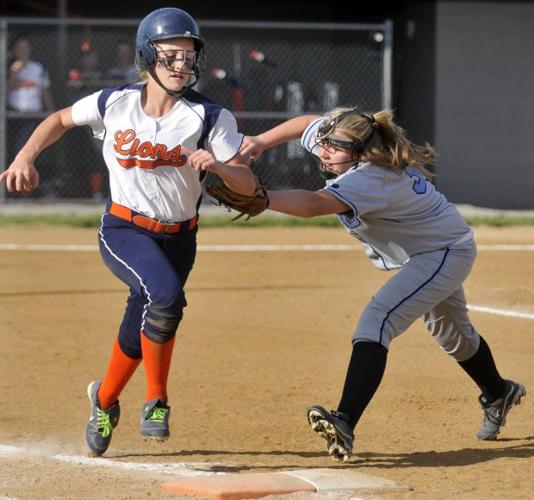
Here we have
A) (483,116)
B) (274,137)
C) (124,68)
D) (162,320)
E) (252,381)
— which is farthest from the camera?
(483,116)

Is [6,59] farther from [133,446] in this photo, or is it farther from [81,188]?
[133,446]

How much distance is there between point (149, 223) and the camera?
5.04 metres

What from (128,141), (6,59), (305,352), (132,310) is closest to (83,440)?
(132,310)

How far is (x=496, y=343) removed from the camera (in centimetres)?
759

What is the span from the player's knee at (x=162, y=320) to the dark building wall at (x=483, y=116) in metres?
12.5

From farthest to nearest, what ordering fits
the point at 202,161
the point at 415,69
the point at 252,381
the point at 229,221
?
the point at 415,69 < the point at 229,221 < the point at 252,381 < the point at 202,161

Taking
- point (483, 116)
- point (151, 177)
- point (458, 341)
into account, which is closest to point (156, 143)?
point (151, 177)

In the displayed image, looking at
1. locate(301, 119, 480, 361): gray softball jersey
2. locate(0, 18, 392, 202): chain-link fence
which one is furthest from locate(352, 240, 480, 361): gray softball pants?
locate(0, 18, 392, 202): chain-link fence

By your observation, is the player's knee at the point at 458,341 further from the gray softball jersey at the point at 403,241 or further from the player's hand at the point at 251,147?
the player's hand at the point at 251,147

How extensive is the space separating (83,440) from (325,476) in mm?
1383

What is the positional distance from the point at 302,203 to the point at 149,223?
0.85 meters

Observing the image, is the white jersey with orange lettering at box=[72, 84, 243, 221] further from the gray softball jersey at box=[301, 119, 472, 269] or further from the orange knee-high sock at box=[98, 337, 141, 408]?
the orange knee-high sock at box=[98, 337, 141, 408]

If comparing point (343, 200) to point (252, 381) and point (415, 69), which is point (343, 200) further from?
point (415, 69)

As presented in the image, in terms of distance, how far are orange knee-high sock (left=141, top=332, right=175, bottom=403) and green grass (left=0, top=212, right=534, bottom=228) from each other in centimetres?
875
